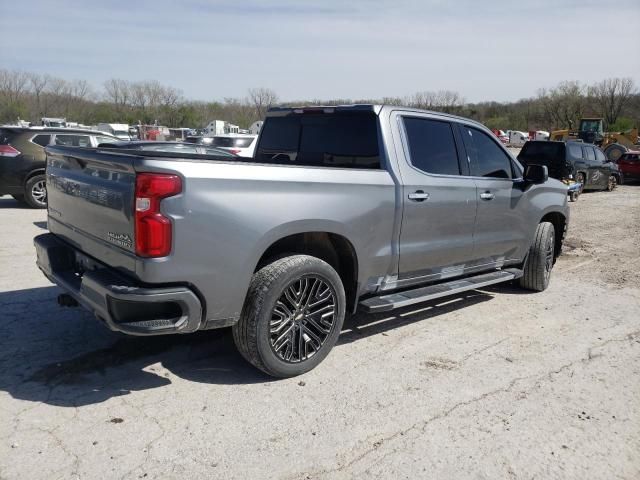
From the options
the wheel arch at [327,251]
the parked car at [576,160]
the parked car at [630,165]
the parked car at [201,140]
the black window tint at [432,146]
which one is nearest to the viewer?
the wheel arch at [327,251]

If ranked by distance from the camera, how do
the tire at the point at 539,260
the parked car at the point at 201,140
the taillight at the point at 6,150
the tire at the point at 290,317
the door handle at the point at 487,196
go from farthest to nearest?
1. the parked car at the point at 201,140
2. the taillight at the point at 6,150
3. the tire at the point at 539,260
4. the door handle at the point at 487,196
5. the tire at the point at 290,317

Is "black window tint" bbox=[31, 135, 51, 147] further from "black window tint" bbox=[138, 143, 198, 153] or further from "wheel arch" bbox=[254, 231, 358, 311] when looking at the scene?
"wheel arch" bbox=[254, 231, 358, 311]

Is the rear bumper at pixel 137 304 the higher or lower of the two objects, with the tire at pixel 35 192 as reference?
higher

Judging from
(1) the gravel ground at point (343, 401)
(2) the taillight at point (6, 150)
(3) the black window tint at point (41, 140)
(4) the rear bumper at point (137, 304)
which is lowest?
(1) the gravel ground at point (343, 401)

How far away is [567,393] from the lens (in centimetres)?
368

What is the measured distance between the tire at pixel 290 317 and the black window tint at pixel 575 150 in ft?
48.9

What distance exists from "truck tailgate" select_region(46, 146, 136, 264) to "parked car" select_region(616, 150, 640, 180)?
78.2 feet

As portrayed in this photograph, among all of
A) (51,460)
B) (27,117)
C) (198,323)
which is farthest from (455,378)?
(27,117)

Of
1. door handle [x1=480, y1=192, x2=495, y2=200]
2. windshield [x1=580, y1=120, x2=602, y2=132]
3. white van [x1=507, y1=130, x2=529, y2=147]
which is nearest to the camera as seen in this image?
door handle [x1=480, y1=192, x2=495, y2=200]

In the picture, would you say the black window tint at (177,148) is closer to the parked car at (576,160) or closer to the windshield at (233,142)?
the windshield at (233,142)

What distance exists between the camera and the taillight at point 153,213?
296 centimetres

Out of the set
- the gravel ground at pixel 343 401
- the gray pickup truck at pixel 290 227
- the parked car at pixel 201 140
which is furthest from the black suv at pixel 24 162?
the gray pickup truck at pixel 290 227

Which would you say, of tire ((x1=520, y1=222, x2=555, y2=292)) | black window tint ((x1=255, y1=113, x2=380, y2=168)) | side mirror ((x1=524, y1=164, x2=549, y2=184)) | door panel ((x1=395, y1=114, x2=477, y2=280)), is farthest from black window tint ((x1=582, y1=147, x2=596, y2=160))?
black window tint ((x1=255, y1=113, x2=380, y2=168))

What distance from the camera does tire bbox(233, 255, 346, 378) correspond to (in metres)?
3.45
